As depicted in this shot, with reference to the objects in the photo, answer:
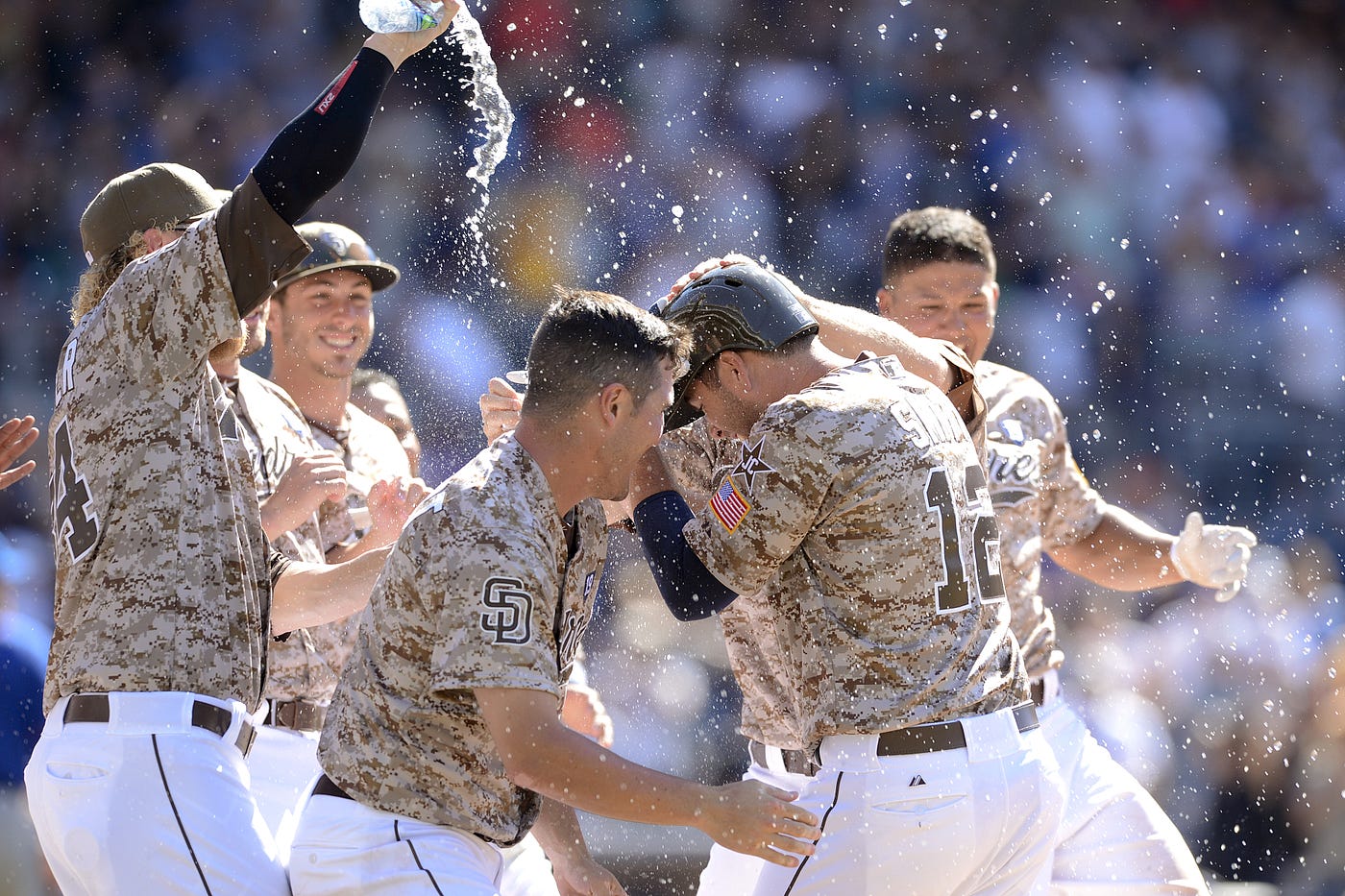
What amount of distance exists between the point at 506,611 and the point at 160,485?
3.25ft

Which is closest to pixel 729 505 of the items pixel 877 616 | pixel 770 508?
pixel 770 508

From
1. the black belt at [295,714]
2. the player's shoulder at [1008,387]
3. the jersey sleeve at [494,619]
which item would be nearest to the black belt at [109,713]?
the jersey sleeve at [494,619]

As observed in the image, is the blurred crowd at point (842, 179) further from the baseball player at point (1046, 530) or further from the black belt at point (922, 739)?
the black belt at point (922, 739)

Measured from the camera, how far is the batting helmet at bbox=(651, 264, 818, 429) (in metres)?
3.55

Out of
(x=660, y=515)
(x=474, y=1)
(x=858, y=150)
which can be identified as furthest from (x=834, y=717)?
(x=474, y=1)

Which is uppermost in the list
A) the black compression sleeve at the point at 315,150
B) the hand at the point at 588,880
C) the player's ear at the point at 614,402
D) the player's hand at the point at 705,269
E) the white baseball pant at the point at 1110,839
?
the black compression sleeve at the point at 315,150

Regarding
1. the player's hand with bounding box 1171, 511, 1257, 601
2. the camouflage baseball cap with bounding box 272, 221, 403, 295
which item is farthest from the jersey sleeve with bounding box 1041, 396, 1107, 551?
the camouflage baseball cap with bounding box 272, 221, 403, 295

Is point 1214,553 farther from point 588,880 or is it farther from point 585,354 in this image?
point 585,354

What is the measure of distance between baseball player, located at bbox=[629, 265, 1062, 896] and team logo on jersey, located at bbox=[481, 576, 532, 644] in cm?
64

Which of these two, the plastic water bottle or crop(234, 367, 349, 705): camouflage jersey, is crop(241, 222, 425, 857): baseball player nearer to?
crop(234, 367, 349, 705): camouflage jersey

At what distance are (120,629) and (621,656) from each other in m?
5.04

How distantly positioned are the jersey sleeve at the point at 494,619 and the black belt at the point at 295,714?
6.68 feet

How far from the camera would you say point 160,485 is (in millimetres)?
3225

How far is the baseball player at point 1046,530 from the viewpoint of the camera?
4594 mm
